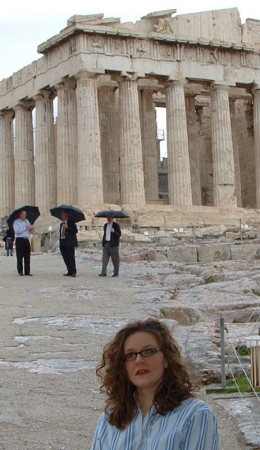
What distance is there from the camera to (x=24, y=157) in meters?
47.0

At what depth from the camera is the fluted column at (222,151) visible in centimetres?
4403

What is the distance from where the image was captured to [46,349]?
9.77 metres

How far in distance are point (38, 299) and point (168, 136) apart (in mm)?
29516

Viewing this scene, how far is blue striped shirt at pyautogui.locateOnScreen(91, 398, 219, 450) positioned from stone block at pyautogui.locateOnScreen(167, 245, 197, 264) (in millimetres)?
20985

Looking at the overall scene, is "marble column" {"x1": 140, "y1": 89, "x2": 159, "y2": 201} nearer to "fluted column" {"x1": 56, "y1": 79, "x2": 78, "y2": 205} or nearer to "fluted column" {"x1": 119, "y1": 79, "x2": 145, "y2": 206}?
"fluted column" {"x1": 119, "y1": 79, "x2": 145, "y2": 206}

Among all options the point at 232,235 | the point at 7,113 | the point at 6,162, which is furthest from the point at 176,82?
the point at 232,235

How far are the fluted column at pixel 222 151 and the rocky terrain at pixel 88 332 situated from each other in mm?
22311

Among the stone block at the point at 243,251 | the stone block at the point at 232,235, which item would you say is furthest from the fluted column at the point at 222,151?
the stone block at the point at 243,251

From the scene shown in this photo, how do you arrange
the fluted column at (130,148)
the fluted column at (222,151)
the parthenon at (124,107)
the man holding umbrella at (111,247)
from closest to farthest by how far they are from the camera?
the man holding umbrella at (111,247) < the parthenon at (124,107) < the fluted column at (130,148) < the fluted column at (222,151)

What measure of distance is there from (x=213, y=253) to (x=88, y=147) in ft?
53.5

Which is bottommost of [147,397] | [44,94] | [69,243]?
[147,397]

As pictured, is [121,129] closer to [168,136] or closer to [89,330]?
[168,136]

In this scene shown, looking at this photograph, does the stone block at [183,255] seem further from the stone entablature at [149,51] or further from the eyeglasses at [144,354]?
the eyeglasses at [144,354]

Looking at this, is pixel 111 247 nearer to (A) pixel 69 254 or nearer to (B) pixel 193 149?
(A) pixel 69 254
